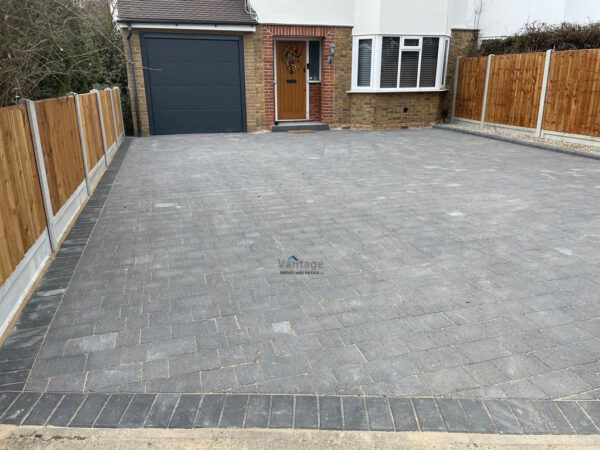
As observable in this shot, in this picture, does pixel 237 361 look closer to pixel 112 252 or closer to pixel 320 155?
pixel 112 252

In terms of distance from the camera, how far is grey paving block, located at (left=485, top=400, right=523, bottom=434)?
2182mm

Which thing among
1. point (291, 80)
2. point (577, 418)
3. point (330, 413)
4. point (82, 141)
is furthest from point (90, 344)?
point (291, 80)

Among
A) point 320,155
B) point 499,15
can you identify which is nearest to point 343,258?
point 320,155

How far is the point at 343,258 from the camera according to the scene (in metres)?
4.21

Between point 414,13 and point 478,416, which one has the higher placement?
point 414,13

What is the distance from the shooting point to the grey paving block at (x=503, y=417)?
2182 mm

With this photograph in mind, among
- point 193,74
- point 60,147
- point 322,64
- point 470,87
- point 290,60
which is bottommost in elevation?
point 60,147

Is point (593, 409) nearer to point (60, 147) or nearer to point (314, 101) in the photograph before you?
point (60, 147)

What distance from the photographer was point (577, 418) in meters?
2.24

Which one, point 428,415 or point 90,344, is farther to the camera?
point 90,344

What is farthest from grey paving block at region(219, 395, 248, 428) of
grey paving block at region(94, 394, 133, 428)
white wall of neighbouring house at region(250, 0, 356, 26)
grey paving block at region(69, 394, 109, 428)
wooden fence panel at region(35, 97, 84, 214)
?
white wall of neighbouring house at region(250, 0, 356, 26)

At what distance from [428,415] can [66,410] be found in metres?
1.81


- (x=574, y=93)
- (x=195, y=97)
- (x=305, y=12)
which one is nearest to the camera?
(x=574, y=93)

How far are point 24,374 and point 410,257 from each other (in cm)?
309
